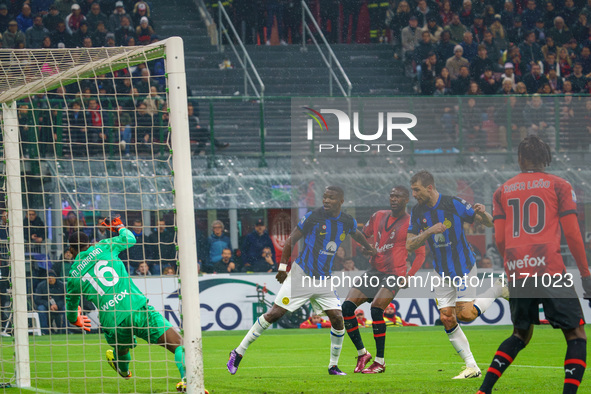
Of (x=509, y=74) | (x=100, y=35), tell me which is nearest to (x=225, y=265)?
(x=100, y=35)

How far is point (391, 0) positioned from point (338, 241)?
1390 cm

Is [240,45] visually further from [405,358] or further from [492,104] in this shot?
[405,358]

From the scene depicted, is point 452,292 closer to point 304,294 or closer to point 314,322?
point 304,294

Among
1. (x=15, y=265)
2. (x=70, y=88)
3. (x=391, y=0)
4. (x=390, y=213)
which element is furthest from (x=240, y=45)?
(x=15, y=265)

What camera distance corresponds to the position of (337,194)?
10.8 meters

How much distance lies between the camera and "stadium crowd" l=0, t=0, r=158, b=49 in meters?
19.0

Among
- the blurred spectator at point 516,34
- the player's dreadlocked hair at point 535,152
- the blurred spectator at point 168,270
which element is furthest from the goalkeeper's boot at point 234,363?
the blurred spectator at point 516,34

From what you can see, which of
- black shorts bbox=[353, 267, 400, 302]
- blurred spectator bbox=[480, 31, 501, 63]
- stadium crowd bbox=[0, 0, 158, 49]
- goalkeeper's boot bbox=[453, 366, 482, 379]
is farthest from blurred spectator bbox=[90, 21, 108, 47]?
goalkeeper's boot bbox=[453, 366, 482, 379]

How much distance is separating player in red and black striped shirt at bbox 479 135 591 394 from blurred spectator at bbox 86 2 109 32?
14594 mm

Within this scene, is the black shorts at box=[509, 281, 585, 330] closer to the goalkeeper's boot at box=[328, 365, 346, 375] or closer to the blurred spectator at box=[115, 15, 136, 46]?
the goalkeeper's boot at box=[328, 365, 346, 375]

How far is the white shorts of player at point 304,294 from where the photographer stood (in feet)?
32.3

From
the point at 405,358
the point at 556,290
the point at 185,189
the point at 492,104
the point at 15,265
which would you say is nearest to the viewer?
the point at 556,290

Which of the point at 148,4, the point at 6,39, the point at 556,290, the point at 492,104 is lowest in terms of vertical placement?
the point at 556,290

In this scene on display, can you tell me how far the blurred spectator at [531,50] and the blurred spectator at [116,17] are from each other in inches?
382
